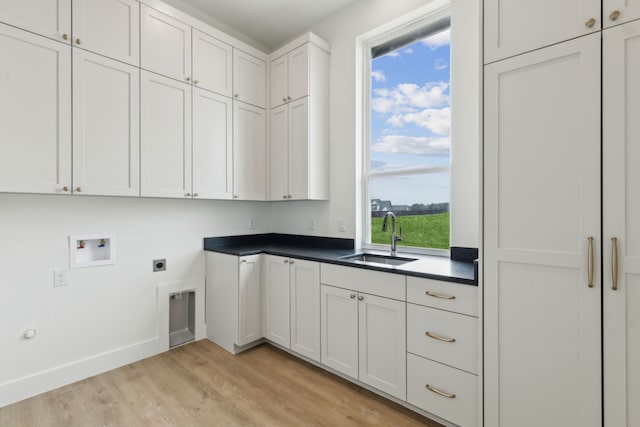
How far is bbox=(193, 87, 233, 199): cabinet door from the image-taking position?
105 inches

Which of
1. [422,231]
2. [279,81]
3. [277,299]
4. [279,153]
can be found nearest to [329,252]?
[277,299]

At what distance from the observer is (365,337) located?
81.5 inches

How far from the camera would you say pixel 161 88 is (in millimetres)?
2424

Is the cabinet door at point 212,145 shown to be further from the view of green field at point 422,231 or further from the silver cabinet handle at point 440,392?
the silver cabinet handle at point 440,392

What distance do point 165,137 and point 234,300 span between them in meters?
1.46

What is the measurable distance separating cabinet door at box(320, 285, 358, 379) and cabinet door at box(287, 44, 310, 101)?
70.8 inches

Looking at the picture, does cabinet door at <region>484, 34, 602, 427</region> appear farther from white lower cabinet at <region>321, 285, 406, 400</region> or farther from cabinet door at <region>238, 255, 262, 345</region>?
cabinet door at <region>238, 255, 262, 345</region>

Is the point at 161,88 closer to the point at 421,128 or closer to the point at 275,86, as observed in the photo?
the point at 275,86

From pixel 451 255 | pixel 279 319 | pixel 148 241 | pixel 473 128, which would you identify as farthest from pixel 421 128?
pixel 148 241

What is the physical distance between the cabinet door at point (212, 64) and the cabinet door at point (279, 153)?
52 centimetres

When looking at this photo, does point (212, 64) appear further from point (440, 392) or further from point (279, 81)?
point (440, 392)

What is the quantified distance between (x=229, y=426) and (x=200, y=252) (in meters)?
1.60

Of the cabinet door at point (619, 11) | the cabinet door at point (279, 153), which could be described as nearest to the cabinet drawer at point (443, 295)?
the cabinet door at point (619, 11)

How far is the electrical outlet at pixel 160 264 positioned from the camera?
8.80 ft
